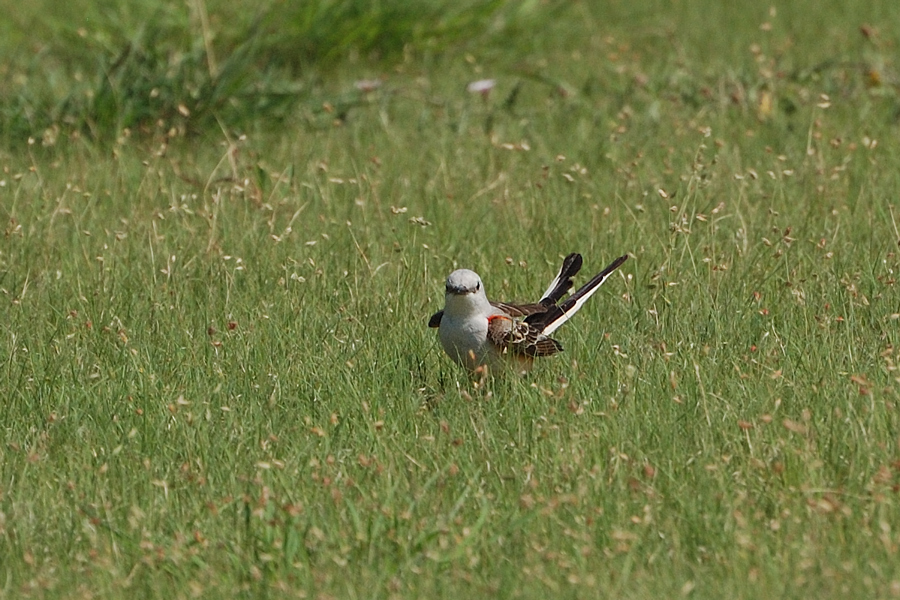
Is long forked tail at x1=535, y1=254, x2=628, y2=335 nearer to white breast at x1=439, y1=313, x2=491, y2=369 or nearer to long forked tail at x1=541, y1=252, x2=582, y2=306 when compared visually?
long forked tail at x1=541, y1=252, x2=582, y2=306

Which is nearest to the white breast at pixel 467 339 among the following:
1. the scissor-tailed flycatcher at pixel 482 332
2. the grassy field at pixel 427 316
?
the scissor-tailed flycatcher at pixel 482 332

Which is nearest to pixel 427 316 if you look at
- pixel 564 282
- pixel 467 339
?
pixel 564 282

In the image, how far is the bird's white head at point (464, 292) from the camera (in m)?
5.05

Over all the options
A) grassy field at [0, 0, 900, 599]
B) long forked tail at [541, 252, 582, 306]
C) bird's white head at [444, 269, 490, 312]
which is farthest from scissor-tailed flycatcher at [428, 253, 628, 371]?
long forked tail at [541, 252, 582, 306]

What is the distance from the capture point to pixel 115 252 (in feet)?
21.6

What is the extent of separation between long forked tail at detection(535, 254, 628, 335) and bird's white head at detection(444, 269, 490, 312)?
0.34 meters

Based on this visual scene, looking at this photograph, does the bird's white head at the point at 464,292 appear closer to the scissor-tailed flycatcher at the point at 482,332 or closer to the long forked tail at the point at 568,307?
the scissor-tailed flycatcher at the point at 482,332

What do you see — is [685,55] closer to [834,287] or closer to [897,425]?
[834,287]

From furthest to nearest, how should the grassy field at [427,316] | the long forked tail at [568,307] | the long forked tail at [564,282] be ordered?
the long forked tail at [564,282], the long forked tail at [568,307], the grassy field at [427,316]

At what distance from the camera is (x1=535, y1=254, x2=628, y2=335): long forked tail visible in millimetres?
5391

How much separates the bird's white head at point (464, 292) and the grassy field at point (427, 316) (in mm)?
329

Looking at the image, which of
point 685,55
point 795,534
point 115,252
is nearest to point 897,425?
point 795,534

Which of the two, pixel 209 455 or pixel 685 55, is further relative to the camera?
pixel 685 55

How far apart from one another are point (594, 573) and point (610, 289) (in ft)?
8.14
